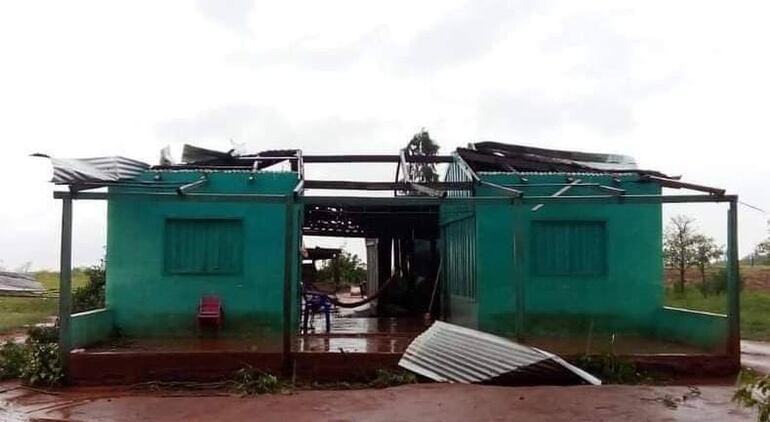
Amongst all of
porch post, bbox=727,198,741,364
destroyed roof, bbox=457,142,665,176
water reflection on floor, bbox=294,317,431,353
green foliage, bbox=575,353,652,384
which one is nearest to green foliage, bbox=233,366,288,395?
water reflection on floor, bbox=294,317,431,353

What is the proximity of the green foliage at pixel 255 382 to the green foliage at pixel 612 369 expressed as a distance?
12.1 ft

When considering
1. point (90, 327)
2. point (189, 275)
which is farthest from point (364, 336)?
point (90, 327)

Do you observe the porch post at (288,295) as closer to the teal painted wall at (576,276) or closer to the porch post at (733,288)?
the teal painted wall at (576,276)

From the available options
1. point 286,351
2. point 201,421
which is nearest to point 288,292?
point 286,351

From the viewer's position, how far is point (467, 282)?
13469 millimetres

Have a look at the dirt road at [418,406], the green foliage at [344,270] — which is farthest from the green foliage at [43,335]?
the green foliage at [344,270]

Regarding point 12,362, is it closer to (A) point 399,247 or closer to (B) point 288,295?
(B) point 288,295

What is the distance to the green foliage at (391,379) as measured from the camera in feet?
30.0

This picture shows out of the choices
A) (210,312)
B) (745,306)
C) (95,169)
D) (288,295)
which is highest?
(95,169)

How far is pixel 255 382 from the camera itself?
905 centimetres

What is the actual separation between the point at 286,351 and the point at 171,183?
3.94 metres

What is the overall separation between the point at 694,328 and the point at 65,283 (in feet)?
27.9

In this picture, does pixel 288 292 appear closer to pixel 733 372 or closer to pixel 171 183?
pixel 171 183

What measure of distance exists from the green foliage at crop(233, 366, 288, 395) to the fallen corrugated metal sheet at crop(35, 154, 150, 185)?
307 centimetres
